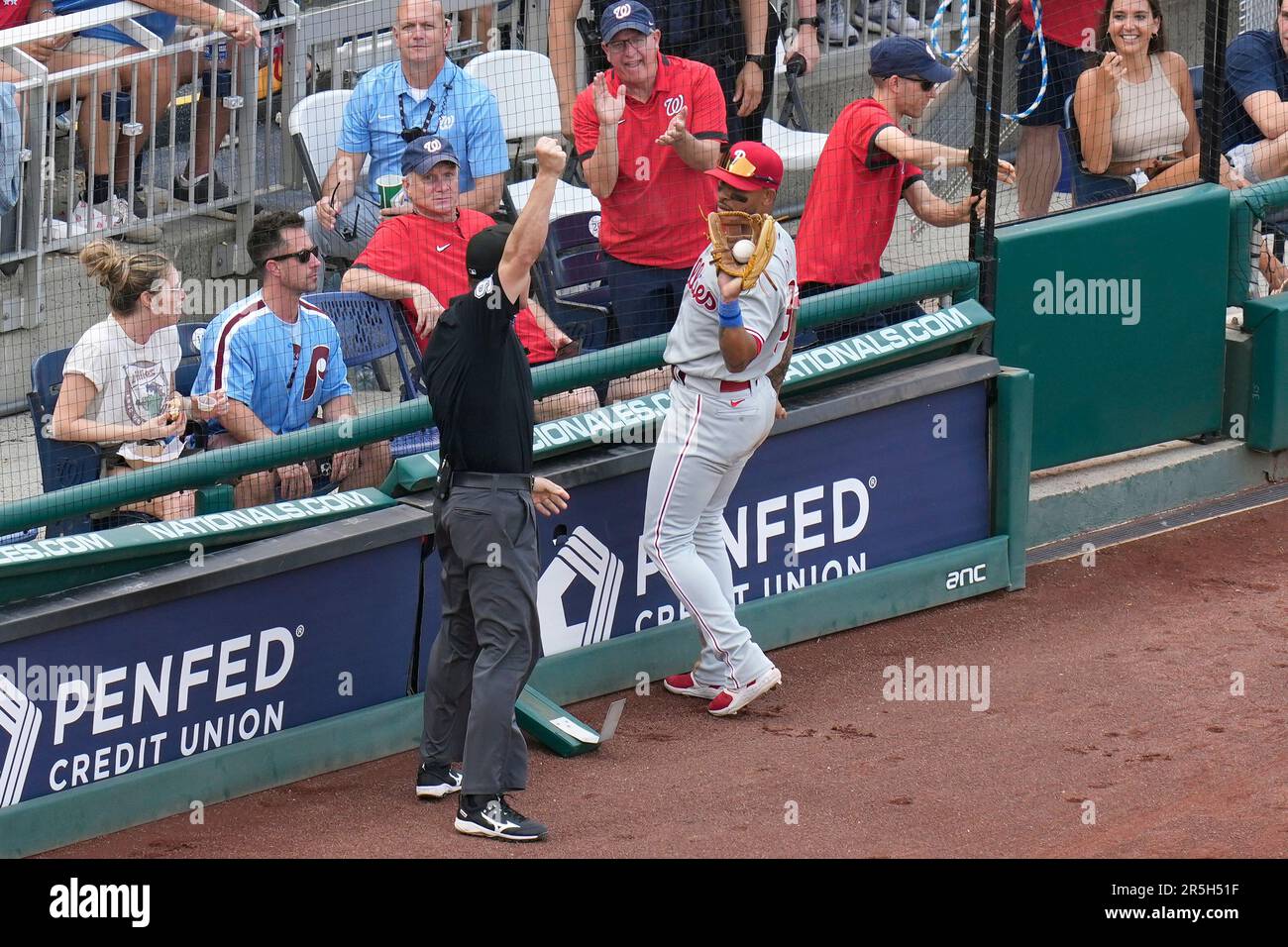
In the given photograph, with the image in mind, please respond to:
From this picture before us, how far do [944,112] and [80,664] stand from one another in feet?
16.8

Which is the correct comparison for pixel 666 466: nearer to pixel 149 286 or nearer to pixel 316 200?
pixel 149 286

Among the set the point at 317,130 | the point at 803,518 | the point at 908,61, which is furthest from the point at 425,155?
the point at 803,518

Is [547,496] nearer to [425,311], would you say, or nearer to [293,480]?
[293,480]

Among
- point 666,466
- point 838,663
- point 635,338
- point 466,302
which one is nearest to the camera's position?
point 466,302

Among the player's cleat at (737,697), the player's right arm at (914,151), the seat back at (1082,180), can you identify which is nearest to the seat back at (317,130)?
the player's right arm at (914,151)

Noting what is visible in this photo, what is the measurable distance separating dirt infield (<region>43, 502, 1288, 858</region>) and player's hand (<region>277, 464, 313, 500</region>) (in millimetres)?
966

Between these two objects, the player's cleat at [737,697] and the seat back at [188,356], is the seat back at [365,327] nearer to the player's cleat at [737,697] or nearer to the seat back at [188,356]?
the seat back at [188,356]

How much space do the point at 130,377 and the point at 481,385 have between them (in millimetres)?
1532

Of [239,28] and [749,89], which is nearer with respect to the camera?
[749,89]

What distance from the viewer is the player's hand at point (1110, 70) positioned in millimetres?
8164

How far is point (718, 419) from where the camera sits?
20.2ft

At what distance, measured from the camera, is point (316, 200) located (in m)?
8.11

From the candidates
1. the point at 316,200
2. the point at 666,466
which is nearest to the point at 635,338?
the point at 666,466

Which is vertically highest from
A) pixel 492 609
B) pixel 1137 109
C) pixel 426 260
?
pixel 1137 109
